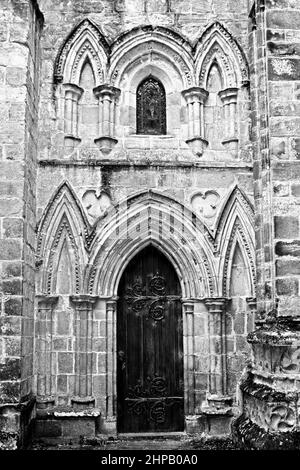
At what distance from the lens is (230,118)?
860cm

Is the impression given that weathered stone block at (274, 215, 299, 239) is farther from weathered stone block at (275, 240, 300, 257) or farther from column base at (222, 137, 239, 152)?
column base at (222, 137, 239, 152)

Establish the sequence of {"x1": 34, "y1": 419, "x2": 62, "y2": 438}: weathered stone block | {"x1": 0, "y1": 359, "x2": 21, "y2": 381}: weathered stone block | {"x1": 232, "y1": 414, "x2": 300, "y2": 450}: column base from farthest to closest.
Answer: {"x1": 34, "y1": 419, "x2": 62, "y2": 438}: weathered stone block → {"x1": 0, "y1": 359, "x2": 21, "y2": 381}: weathered stone block → {"x1": 232, "y1": 414, "x2": 300, "y2": 450}: column base

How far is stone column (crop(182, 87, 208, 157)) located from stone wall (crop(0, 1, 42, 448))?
7.02 ft

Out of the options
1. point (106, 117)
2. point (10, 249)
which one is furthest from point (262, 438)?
point (106, 117)

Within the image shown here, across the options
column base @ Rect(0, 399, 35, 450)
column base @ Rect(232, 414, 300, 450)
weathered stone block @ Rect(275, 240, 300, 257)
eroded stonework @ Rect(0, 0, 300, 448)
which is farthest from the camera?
eroded stonework @ Rect(0, 0, 300, 448)

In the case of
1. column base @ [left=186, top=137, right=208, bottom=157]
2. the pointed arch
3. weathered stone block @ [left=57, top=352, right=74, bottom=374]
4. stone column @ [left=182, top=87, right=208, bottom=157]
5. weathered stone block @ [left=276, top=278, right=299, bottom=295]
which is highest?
stone column @ [left=182, top=87, right=208, bottom=157]

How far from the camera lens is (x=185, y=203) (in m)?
8.36

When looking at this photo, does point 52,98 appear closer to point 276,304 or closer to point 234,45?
point 234,45

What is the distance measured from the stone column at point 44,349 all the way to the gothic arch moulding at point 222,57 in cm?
369

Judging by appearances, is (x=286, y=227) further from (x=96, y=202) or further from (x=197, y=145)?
(x=96, y=202)

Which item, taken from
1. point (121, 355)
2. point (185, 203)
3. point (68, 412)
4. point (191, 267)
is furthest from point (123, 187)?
point (68, 412)

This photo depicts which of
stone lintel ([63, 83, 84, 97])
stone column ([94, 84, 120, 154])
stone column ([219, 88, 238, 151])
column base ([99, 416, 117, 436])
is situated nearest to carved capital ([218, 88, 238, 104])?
stone column ([219, 88, 238, 151])

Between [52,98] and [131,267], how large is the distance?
257cm

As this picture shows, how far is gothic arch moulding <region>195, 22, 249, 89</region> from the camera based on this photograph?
865 cm
